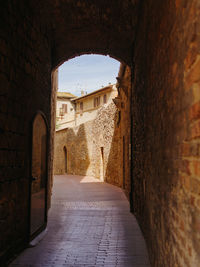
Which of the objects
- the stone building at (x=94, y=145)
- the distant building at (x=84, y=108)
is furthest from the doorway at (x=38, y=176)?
the distant building at (x=84, y=108)

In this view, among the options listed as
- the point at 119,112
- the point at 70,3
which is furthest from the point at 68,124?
the point at 70,3

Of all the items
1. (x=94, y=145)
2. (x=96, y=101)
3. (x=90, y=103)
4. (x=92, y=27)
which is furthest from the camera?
(x=90, y=103)

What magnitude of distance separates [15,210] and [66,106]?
40827mm

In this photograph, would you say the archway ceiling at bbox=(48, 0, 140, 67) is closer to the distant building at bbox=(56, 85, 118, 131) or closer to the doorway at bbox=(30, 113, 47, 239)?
the doorway at bbox=(30, 113, 47, 239)

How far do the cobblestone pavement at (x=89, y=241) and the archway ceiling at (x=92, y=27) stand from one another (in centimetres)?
394

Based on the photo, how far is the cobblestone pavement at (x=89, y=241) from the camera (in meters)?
3.88

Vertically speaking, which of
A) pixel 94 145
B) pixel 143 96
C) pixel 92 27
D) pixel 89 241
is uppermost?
pixel 92 27

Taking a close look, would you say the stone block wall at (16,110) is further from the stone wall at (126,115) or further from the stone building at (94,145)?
the stone building at (94,145)

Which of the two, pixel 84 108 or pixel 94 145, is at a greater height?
pixel 84 108

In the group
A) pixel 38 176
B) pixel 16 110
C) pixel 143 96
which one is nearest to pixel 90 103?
pixel 38 176

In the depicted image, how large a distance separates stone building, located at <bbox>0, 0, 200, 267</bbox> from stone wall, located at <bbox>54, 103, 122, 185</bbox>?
591 cm

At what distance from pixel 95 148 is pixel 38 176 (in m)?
12.3

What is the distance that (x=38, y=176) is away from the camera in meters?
5.62

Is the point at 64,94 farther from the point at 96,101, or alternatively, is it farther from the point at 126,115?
the point at 126,115
